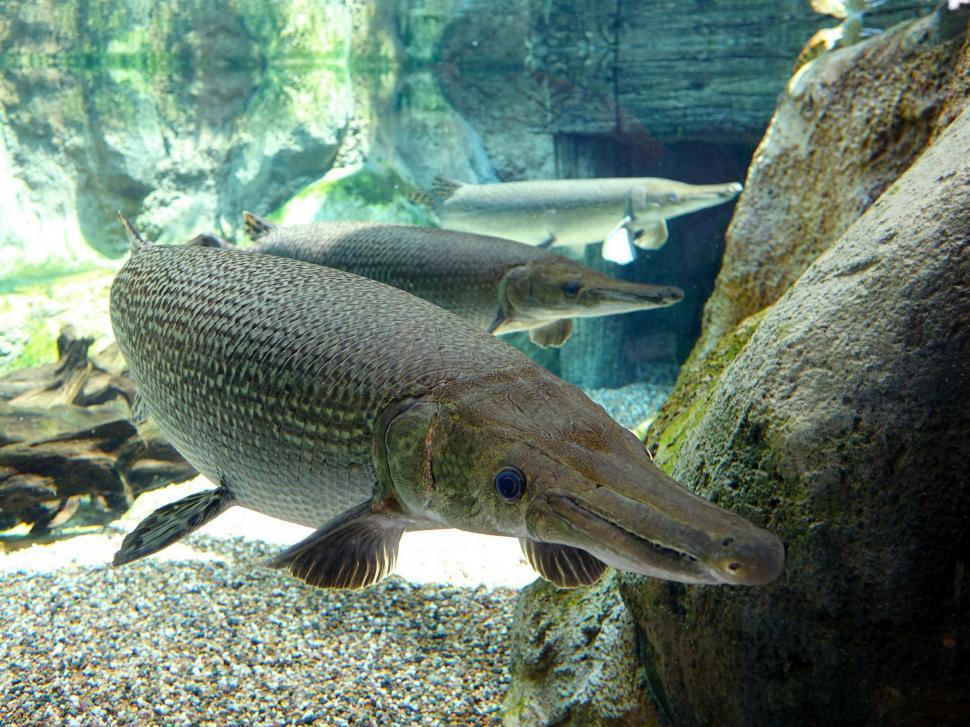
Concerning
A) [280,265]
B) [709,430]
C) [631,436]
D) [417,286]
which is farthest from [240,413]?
[417,286]

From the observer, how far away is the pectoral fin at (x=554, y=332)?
4.98m

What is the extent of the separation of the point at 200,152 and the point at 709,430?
11.3 meters

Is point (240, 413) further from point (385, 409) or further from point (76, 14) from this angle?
point (76, 14)

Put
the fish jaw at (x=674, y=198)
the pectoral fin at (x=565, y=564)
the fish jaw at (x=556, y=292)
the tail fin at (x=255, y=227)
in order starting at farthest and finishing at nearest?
the fish jaw at (x=674, y=198) → the tail fin at (x=255, y=227) → the fish jaw at (x=556, y=292) → the pectoral fin at (x=565, y=564)

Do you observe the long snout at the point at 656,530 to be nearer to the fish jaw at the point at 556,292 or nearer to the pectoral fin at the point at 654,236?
the fish jaw at the point at 556,292

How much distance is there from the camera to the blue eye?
1.68m

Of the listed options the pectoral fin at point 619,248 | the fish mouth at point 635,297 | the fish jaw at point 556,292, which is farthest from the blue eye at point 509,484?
the pectoral fin at point 619,248

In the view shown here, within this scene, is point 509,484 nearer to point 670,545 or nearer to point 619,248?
point 670,545

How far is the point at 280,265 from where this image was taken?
9.54 feet

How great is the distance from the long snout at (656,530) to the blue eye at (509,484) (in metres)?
0.06

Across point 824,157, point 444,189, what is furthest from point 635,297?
point 444,189

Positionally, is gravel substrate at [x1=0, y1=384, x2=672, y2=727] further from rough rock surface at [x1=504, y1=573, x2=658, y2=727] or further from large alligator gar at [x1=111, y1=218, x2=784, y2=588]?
large alligator gar at [x1=111, y1=218, x2=784, y2=588]

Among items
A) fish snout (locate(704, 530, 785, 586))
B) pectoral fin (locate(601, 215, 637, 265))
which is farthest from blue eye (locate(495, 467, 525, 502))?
pectoral fin (locate(601, 215, 637, 265))

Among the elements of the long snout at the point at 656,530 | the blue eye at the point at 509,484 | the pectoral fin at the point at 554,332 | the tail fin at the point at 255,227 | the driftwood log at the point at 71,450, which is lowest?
the driftwood log at the point at 71,450
